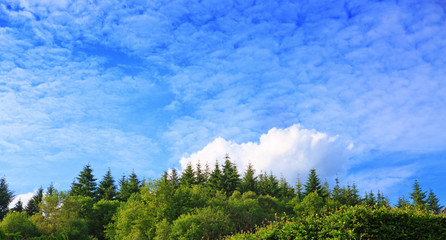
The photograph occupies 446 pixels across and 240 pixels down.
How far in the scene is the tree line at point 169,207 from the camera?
36000 millimetres

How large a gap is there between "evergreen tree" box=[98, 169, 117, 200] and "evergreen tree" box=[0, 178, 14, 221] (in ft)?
56.3

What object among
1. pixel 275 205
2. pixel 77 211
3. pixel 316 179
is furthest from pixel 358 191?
pixel 77 211

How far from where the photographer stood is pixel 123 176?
77.9 m

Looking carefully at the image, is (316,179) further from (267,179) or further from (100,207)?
(100,207)

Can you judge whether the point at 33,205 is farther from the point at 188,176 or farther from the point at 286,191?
the point at 286,191

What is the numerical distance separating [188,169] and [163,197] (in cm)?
3351

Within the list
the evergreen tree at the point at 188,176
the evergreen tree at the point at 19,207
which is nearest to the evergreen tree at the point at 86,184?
the evergreen tree at the point at 19,207

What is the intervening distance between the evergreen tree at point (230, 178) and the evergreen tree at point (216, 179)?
92 centimetres

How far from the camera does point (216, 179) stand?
69438 millimetres

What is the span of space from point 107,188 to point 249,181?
109 feet

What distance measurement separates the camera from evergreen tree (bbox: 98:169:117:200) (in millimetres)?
70188

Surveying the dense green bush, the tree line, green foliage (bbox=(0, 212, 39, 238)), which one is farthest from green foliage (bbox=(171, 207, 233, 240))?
green foliage (bbox=(0, 212, 39, 238))

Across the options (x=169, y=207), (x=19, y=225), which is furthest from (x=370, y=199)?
(x=19, y=225)

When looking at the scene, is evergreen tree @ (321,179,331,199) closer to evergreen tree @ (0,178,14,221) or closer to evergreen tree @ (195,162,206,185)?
evergreen tree @ (195,162,206,185)
